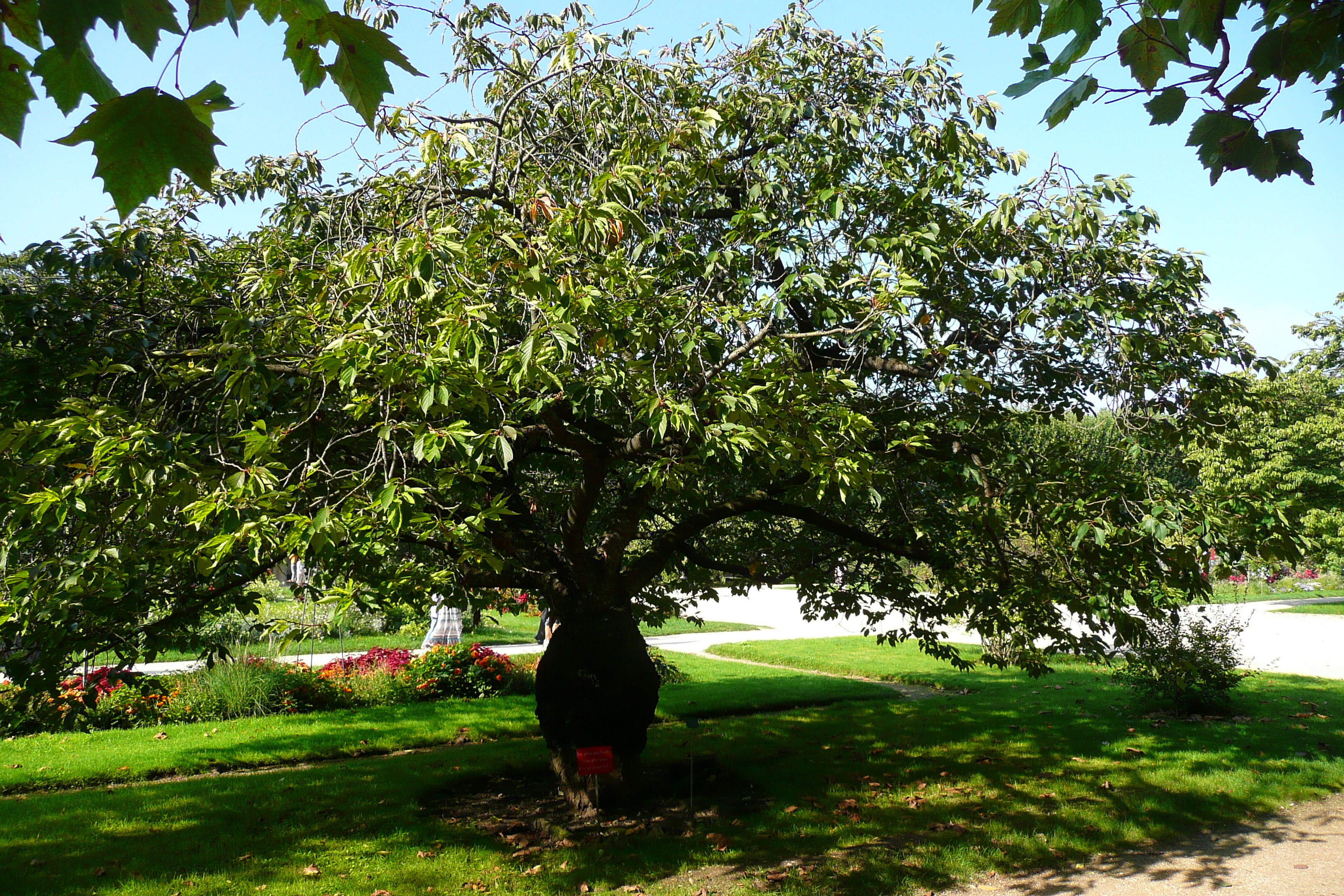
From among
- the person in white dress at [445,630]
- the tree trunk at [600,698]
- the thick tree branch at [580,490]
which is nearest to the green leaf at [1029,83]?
the thick tree branch at [580,490]

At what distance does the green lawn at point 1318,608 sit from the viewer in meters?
29.1

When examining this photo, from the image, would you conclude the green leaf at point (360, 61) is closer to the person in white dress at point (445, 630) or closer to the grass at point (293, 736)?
the grass at point (293, 736)

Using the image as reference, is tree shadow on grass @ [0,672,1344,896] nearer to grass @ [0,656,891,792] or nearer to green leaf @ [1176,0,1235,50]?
grass @ [0,656,891,792]

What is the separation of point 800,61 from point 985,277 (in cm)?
251

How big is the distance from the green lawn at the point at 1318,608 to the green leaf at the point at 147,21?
114ft

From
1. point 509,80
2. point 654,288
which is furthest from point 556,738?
point 509,80

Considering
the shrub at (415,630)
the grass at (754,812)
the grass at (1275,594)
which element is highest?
the shrub at (415,630)

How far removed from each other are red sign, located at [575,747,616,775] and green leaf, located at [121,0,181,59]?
6469 mm

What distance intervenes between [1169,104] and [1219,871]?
617 centimetres

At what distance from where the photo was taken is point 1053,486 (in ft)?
21.2

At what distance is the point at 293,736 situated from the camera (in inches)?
420

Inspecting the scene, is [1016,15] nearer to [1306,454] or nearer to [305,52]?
[305,52]

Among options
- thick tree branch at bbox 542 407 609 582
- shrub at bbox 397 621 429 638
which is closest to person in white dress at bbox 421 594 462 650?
shrub at bbox 397 621 429 638

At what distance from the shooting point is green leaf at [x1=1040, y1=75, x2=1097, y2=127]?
236 centimetres
